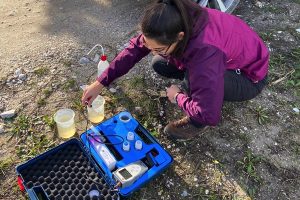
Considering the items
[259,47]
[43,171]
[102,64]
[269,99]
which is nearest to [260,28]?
[269,99]

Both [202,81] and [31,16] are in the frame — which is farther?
[31,16]

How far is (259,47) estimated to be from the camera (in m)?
2.58

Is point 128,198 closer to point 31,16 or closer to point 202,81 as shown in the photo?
point 202,81

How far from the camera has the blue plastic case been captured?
91.7 inches

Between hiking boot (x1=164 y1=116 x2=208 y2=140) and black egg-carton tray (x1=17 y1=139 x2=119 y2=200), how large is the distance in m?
0.75

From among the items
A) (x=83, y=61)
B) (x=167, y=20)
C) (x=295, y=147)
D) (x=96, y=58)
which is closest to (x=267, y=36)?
(x=295, y=147)

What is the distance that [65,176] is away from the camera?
2.41 metres

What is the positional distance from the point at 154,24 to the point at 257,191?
5.22 ft

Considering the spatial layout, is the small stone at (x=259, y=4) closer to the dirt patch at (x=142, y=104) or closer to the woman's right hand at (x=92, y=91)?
the dirt patch at (x=142, y=104)

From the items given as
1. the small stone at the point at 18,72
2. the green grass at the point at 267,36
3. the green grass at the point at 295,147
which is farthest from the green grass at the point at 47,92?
the green grass at the point at 267,36

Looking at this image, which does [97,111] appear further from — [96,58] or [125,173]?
[96,58]

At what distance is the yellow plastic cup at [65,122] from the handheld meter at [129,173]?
2.01 feet

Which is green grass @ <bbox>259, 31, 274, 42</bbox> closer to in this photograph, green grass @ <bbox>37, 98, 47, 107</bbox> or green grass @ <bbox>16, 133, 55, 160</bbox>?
green grass @ <bbox>37, 98, 47, 107</bbox>

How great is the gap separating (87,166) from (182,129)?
85 cm
